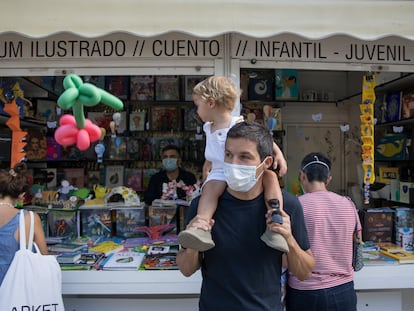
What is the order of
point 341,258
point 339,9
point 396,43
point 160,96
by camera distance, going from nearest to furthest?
point 341,258 < point 339,9 < point 396,43 < point 160,96

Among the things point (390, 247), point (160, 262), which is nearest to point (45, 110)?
point (160, 262)

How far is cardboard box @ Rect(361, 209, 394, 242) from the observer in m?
3.16

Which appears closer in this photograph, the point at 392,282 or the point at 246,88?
the point at 392,282

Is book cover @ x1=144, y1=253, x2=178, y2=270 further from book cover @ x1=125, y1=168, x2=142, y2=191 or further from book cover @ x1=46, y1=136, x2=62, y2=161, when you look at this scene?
book cover @ x1=46, y1=136, x2=62, y2=161

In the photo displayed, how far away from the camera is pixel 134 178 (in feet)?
16.4

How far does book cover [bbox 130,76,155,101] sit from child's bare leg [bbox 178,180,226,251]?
10.6 ft

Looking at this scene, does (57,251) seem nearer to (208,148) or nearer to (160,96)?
(208,148)

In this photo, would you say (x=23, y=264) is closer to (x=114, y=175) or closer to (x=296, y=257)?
(x=296, y=257)

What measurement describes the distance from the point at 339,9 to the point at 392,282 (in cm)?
201

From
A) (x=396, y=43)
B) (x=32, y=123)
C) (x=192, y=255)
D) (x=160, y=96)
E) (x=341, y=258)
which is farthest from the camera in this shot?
(x=160, y=96)

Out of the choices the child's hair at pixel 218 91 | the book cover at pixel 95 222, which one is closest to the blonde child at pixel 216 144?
the child's hair at pixel 218 91

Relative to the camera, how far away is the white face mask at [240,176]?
1.51 meters

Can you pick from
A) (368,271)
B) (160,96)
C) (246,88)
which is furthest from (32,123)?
(368,271)

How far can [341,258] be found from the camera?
2.18 meters
